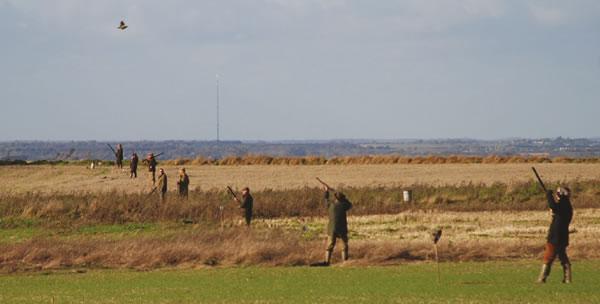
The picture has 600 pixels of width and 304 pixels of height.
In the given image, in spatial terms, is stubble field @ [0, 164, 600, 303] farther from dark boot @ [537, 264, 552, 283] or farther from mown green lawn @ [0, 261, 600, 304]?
dark boot @ [537, 264, 552, 283]

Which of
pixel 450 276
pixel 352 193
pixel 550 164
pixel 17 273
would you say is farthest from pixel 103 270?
pixel 550 164

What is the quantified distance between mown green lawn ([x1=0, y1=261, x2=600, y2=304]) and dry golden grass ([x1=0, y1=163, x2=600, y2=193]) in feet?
92.8

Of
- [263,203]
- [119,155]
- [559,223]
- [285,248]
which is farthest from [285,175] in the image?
[559,223]

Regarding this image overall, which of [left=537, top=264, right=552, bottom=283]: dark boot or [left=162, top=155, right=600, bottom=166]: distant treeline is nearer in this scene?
[left=537, top=264, right=552, bottom=283]: dark boot

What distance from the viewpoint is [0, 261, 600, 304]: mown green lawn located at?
19672mm

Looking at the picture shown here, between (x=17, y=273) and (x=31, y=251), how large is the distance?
4.29ft

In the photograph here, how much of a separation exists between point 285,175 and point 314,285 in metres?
46.7

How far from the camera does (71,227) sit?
37875 mm

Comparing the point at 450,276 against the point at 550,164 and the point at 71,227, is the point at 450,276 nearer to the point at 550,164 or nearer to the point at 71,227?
the point at 71,227

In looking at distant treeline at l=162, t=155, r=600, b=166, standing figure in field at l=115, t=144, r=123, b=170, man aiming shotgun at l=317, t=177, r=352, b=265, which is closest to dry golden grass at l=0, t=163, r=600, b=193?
standing figure in field at l=115, t=144, r=123, b=170

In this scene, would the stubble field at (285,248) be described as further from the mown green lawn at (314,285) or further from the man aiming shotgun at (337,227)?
the man aiming shotgun at (337,227)

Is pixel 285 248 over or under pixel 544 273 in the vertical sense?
under

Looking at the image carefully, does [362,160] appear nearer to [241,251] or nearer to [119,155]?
[119,155]

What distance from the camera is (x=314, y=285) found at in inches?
861
